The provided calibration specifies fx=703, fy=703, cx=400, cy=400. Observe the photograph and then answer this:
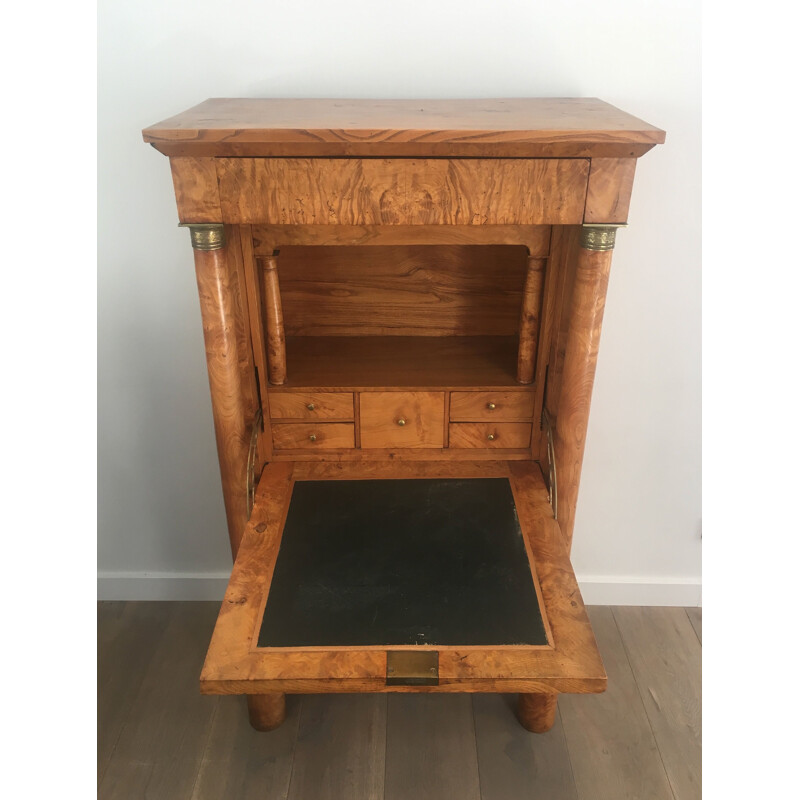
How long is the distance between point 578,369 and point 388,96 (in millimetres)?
786

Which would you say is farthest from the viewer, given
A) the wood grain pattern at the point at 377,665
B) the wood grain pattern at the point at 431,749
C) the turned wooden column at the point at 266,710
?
the turned wooden column at the point at 266,710

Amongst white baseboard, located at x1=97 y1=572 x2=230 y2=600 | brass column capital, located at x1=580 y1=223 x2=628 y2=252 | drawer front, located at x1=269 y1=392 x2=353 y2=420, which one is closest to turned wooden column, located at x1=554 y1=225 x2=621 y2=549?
brass column capital, located at x1=580 y1=223 x2=628 y2=252

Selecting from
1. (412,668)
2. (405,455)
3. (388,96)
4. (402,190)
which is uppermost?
(388,96)

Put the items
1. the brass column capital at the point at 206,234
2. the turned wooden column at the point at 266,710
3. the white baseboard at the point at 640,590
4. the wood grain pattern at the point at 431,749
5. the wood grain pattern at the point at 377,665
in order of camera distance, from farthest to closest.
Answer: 1. the white baseboard at the point at 640,590
2. the turned wooden column at the point at 266,710
3. the wood grain pattern at the point at 431,749
4. the brass column capital at the point at 206,234
5. the wood grain pattern at the point at 377,665

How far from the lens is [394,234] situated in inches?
59.7

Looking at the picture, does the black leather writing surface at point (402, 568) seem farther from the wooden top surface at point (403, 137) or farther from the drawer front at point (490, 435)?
the wooden top surface at point (403, 137)

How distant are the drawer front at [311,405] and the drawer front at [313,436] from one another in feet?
0.08

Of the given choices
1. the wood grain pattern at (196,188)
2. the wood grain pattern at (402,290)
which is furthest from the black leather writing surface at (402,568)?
the wood grain pattern at (196,188)

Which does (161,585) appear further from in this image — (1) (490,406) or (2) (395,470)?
(1) (490,406)

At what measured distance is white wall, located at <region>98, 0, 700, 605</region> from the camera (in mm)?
1611

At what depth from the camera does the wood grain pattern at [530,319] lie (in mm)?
1609

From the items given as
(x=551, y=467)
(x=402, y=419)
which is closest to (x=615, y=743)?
(x=551, y=467)

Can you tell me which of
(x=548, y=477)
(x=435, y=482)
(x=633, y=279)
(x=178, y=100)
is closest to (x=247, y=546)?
(x=435, y=482)

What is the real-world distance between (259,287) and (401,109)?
505 mm
